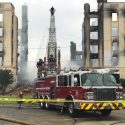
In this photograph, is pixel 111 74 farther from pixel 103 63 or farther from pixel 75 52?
pixel 75 52

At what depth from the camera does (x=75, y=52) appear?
146000mm

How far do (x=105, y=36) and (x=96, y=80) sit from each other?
76.6 metres

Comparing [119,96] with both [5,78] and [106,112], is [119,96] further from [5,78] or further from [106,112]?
[5,78]

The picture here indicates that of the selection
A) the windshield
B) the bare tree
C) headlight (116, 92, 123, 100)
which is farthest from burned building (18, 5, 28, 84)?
headlight (116, 92, 123, 100)

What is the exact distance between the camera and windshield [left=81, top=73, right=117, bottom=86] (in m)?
21.7

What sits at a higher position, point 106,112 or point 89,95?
point 89,95

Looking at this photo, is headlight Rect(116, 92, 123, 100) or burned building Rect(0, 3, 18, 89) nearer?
headlight Rect(116, 92, 123, 100)

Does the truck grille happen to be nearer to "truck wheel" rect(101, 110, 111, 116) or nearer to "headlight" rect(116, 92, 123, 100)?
"headlight" rect(116, 92, 123, 100)

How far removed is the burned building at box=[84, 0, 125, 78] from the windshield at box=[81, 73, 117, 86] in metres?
73.1

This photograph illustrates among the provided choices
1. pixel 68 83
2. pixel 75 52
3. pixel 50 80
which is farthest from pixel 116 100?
pixel 75 52

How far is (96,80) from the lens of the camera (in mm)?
21812

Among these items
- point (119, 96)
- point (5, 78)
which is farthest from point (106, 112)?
point (5, 78)

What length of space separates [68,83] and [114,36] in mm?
75806

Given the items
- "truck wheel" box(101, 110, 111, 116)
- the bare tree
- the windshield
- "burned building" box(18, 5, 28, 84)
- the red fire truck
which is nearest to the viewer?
the red fire truck
